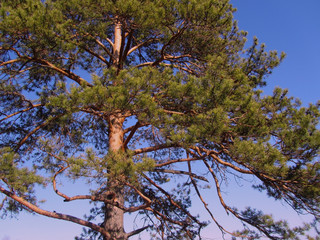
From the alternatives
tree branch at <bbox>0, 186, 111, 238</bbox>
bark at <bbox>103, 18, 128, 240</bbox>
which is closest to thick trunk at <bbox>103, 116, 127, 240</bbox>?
bark at <bbox>103, 18, 128, 240</bbox>

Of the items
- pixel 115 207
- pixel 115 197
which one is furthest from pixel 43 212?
pixel 115 207

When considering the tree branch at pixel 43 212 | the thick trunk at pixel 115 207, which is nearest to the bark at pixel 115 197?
the thick trunk at pixel 115 207

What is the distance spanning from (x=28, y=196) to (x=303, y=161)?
420cm

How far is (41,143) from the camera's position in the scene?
198 inches

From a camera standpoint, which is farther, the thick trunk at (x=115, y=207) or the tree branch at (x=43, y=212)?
the thick trunk at (x=115, y=207)

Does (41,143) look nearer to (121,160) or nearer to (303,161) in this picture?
(121,160)

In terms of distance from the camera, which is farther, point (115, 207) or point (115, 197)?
point (115, 207)

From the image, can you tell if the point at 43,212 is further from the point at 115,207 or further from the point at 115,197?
the point at 115,207

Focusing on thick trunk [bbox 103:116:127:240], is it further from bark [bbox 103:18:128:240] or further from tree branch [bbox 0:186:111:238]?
tree branch [bbox 0:186:111:238]

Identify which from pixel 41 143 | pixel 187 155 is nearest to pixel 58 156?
pixel 41 143

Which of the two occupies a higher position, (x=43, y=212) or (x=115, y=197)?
(x=115, y=197)

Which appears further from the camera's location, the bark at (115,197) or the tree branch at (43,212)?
the bark at (115,197)

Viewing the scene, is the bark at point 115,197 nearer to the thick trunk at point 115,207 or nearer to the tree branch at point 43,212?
the thick trunk at point 115,207

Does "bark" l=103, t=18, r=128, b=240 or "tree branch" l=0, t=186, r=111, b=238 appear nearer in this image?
"tree branch" l=0, t=186, r=111, b=238
